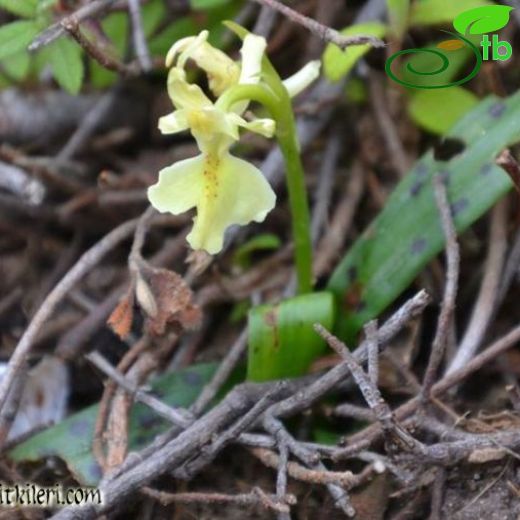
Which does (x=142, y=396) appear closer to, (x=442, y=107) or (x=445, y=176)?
(x=445, y=176)

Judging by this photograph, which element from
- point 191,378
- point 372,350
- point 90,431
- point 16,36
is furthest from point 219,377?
point 16,36

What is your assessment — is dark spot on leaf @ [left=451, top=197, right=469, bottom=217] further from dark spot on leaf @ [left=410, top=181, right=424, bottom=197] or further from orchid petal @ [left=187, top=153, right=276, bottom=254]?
orchid petal @ [left=187, top=153, right=276, bottom=254]

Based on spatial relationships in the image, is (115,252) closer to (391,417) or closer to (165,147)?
(165,147)

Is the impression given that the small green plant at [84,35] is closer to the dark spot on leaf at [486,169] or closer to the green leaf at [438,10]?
the green leaf at [438,10]

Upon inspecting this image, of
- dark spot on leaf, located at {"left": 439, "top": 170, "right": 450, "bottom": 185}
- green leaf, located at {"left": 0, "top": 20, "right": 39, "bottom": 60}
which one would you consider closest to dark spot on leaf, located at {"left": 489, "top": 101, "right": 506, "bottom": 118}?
dark spot on leaf, located at {"left": 439, "top": 170, "right": 450, "bottom": 185}

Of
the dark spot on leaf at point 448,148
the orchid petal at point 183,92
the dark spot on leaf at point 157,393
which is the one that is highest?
the dark spot on leaf at point 448,148

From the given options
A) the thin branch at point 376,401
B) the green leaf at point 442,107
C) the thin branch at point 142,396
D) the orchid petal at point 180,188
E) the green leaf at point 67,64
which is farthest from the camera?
the green leaf at point 442,107

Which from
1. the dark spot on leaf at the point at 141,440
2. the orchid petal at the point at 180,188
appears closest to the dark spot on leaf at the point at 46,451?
the dark spot on leaf at the point at 141,440
